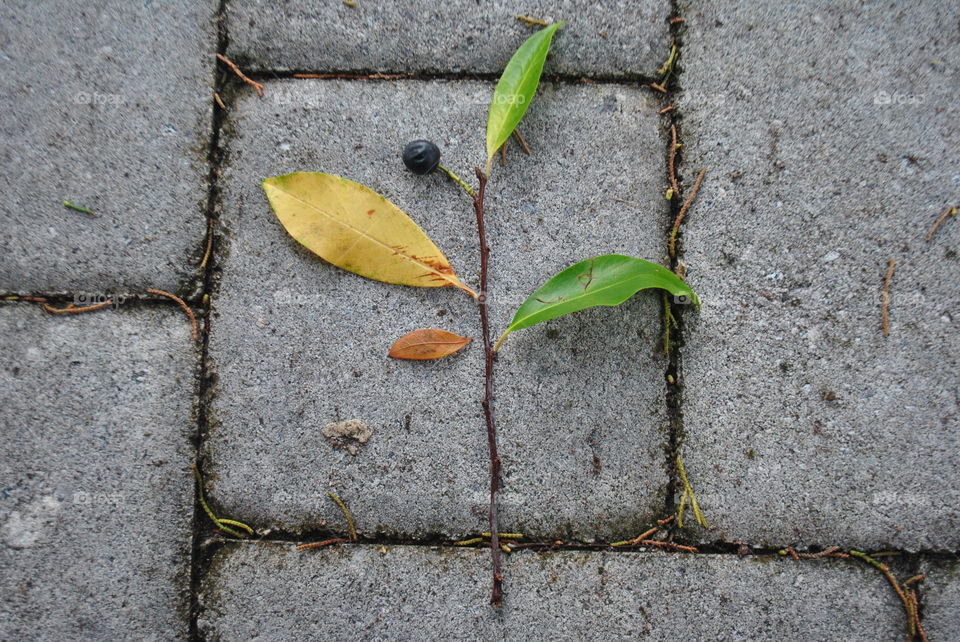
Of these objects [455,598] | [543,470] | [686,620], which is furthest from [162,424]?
[686,620]

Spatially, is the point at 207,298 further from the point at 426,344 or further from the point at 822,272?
the point at 822,272

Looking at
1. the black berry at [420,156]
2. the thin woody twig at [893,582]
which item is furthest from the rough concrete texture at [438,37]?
the thin woody twig at [893,582]

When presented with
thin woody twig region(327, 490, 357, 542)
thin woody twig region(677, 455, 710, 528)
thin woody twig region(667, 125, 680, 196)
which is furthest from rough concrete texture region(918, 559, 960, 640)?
thin woody twig region(327, 490, 357, 542)

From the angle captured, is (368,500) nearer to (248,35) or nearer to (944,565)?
(248,35)

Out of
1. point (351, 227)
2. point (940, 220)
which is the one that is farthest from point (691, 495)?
point (351, 227)

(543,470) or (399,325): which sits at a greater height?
(399,325)

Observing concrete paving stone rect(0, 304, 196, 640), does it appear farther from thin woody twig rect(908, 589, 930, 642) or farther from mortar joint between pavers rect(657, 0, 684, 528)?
thin woody twig rect(908, 589, 930, 642)
